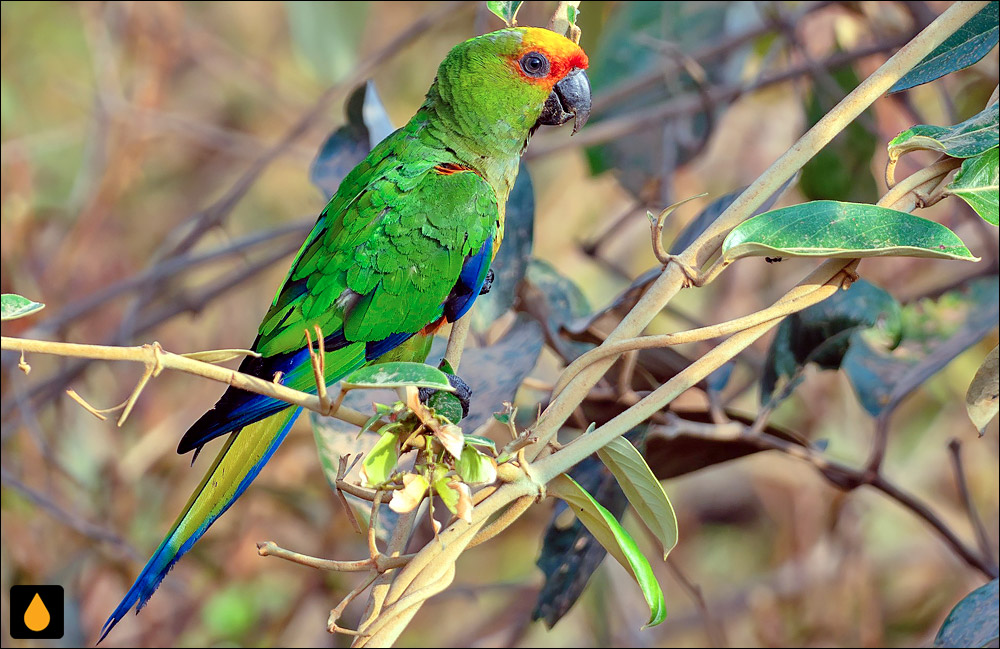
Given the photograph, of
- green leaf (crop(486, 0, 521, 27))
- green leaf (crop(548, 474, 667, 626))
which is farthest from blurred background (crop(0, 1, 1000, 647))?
green leaf (crop(548, 474, 667, 626))

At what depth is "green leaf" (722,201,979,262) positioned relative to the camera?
0.80 metres

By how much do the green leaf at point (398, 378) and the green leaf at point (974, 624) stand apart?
0.85 metres

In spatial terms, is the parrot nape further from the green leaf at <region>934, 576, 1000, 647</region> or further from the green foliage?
the green leaf at <region>934, 576, 1000, 647</region>

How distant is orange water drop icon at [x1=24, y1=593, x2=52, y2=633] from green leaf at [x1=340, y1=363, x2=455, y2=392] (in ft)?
4.52

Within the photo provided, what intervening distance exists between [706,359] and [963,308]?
1184mm

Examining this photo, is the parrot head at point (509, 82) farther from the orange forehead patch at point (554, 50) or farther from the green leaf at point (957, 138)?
the green leaf at point (957, 138)

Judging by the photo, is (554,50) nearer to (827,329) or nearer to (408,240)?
(408,240)

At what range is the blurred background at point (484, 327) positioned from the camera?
219cm

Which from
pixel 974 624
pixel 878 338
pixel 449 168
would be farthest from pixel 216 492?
pixel 878 338

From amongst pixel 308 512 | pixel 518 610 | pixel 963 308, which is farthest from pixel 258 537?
pixel 963 308

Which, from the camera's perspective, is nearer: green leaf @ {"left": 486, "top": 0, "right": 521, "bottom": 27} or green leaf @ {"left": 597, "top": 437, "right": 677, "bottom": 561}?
green leaf @ {"left": 597, "top": 437, "right": 677, "bottom": 561}

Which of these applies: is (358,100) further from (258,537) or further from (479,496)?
(258,537)

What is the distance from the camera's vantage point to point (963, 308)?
5.84 feet

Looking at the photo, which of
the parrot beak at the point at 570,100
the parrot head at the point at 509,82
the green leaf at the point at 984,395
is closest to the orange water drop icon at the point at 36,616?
the parrot head at the point at 509,82
